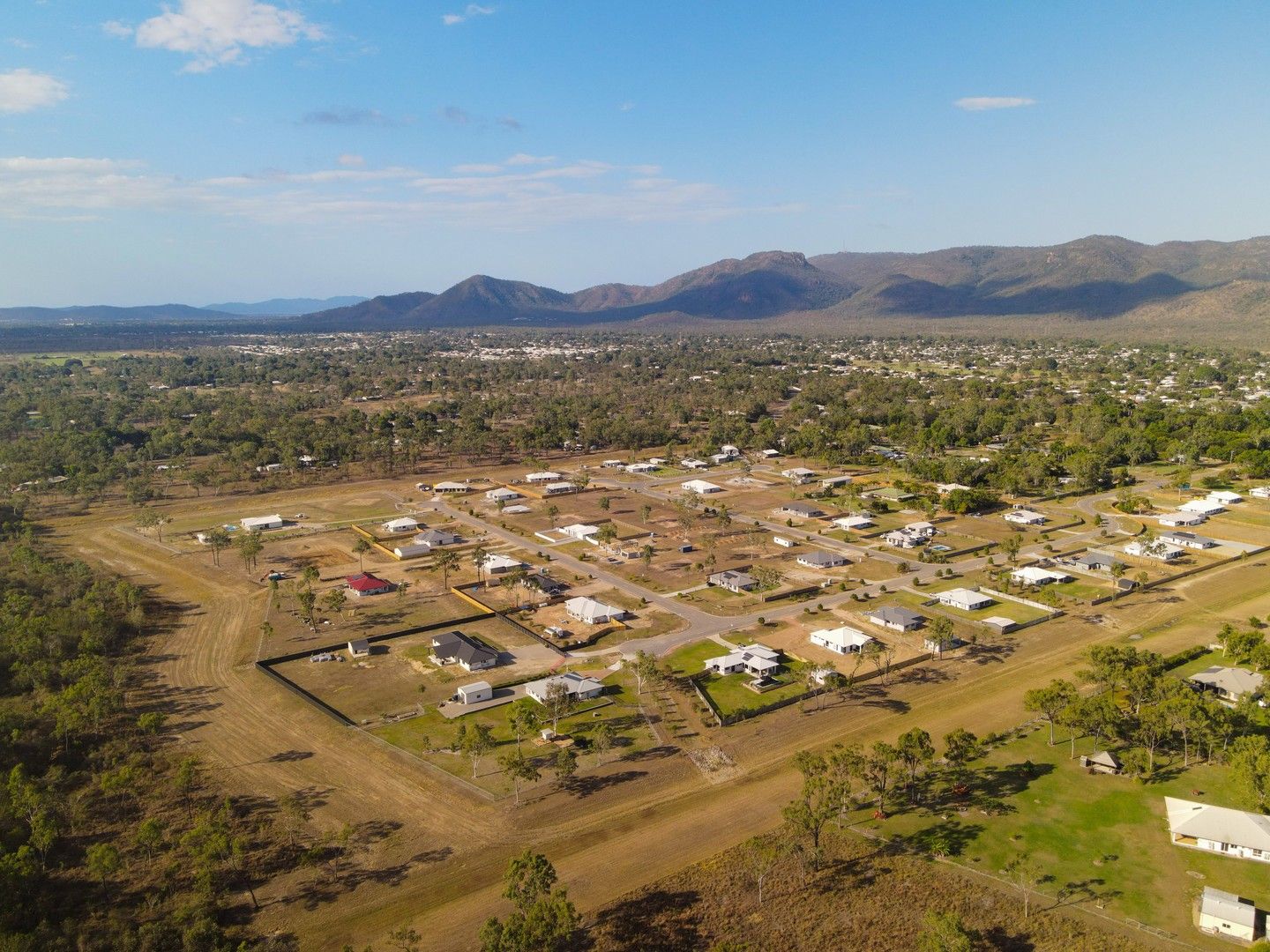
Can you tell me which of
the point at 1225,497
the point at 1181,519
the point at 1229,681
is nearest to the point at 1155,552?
the point at 1181,519

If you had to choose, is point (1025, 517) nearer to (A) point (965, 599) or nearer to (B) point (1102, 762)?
(A) point (965, 599)

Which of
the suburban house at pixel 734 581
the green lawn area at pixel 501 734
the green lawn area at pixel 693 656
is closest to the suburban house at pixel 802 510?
the suburban house at pixel 734 581

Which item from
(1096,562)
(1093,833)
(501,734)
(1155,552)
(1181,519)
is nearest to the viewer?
(1093,833)

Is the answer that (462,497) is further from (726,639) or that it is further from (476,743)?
(476,743)

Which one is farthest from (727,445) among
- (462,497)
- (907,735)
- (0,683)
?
(0,683)

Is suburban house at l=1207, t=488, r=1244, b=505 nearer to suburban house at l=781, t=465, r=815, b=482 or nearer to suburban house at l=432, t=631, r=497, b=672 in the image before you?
A: suburban house at l=781, t=465, r=815, b=482

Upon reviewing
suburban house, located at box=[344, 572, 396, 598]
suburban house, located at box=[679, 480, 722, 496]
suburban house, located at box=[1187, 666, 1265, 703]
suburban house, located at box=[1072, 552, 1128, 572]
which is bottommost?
suburban house, located at box=[1187, 666, 1265, 703]

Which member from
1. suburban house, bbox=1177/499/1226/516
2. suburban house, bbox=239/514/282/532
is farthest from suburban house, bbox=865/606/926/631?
suburban house, bbox=239/514/282/532

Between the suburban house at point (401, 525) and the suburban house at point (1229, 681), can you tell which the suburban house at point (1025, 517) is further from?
the suburban house at point (401, 525)
